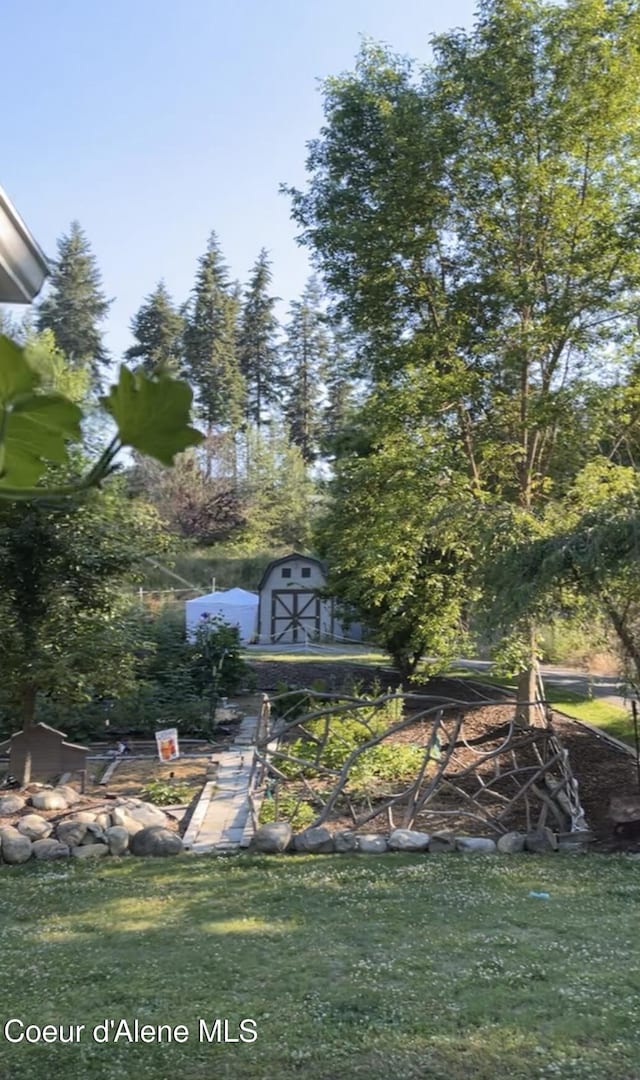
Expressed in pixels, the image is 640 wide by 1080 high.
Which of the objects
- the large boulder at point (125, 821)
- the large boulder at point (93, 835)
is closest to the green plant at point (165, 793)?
the large boulder at point (125, 821)

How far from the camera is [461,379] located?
29.3ft

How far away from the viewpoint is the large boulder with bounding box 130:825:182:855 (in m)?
6.40

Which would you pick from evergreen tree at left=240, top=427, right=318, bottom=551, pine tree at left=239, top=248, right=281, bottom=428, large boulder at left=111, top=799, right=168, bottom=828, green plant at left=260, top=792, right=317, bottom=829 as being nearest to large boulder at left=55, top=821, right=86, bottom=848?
large boulder at left=111, top=799, right=168, bottom=828

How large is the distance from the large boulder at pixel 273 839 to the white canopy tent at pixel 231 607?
15.9m

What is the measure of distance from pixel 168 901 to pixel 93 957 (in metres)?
1.12

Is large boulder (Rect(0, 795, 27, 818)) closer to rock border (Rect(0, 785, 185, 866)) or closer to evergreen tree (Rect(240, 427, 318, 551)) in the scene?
rock border (Rect(0, 785, 185, 866))

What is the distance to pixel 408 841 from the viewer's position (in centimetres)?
645

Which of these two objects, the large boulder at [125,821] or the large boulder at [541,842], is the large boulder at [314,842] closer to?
the large boulder at [125,821]

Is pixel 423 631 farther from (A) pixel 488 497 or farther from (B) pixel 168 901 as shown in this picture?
(B) pixel 168 901

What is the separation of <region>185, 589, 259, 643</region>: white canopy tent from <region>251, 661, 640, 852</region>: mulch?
165 inches

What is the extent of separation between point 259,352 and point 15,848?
34.8 meters

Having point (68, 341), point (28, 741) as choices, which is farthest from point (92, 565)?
point (68, 341)

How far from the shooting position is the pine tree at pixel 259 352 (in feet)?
124

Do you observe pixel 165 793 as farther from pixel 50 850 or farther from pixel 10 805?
pixel 50 850
